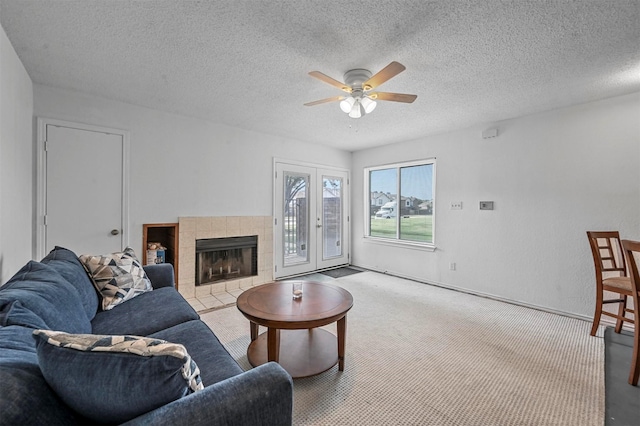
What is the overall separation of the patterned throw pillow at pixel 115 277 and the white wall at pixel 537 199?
13.1 ft

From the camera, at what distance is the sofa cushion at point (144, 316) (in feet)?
5.62

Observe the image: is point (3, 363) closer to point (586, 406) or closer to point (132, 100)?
point (586, 406)

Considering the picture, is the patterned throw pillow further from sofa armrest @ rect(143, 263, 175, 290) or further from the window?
the window

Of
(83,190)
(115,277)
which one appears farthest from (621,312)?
(83,190)

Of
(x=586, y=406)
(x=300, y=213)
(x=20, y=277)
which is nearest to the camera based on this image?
(x=20, y=277)

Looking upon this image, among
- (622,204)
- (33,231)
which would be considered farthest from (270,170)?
(622,204)

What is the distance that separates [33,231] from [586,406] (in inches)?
186

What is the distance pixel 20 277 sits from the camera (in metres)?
1.47

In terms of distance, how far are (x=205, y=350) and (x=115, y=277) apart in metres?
1.21

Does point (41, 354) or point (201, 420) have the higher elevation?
point (41, 354)

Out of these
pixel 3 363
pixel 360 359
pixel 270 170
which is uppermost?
pixel 270 170

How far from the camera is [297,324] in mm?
1828

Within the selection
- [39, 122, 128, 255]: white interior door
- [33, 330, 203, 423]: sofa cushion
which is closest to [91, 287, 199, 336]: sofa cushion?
[33, 330, 203, 423]: sofa cushion

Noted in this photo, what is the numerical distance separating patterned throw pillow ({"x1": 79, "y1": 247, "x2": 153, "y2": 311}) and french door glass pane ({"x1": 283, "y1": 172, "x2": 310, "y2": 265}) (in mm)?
2679
